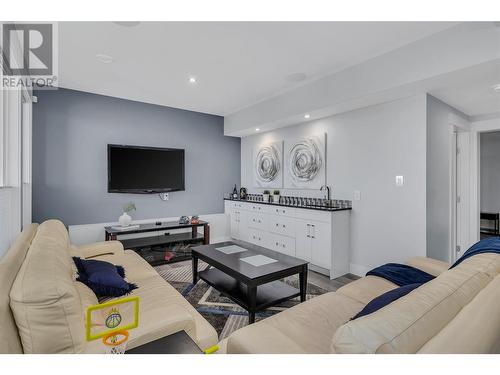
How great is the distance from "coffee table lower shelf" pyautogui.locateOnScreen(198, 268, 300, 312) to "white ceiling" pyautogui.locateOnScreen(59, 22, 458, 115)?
2.36 meters

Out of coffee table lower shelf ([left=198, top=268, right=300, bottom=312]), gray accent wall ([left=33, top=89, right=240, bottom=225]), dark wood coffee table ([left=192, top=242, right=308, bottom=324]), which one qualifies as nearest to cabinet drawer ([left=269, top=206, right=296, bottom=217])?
dark wood coffee table ([left=192, top=242, right=308, bottom=324])

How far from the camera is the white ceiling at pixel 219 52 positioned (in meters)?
2.16

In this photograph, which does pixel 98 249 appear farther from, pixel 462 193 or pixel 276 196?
pixel 462 193

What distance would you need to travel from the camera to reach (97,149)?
3930 millimetres

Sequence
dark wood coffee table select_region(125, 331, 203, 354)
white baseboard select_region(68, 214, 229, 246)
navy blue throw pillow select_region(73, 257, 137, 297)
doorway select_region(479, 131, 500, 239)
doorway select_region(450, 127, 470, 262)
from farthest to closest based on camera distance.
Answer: doorway select_region(479, 131, 500, 239) → doorway select_region(450, 127, 470, 262) → white baseboard select_region(68, 214, 229, 246) → navy blue throw pillow select_region(73, 257, 137, 297) → dark wood coffee table select_region(125, 331, 203, 354)

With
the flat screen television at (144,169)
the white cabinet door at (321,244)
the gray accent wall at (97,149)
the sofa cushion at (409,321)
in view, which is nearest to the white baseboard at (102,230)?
the gray accent wall at (97,149)

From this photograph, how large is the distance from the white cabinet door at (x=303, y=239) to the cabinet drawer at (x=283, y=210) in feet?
0.54

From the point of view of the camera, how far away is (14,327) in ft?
3.31

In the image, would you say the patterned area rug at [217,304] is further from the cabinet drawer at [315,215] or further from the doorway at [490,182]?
the doorway at [490,182]

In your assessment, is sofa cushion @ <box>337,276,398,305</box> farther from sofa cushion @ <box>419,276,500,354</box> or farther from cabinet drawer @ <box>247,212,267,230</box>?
cabinet drawer @ <box>247,212,267,230</box>

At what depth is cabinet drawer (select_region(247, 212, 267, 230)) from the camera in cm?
439

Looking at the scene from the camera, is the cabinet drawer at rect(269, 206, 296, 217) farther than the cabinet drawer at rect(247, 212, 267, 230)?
No

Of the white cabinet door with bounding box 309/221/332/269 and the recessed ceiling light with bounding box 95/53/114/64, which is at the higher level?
the recessed ceiling light with bounding box 95/53/114/64

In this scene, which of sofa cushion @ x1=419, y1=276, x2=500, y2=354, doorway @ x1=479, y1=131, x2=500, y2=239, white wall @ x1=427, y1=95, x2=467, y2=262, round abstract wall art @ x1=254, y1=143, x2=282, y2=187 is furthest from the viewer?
doorway @ x1=479, y1=131, x2=500, y2=239
